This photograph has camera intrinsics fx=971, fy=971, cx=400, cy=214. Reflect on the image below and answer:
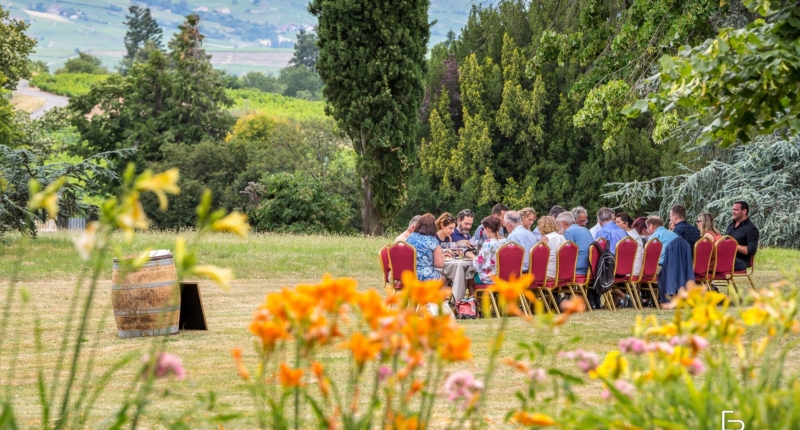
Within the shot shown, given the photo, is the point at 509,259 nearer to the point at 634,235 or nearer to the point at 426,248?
the point at 426,248

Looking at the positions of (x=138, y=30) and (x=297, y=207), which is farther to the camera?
(x=138, y=30)

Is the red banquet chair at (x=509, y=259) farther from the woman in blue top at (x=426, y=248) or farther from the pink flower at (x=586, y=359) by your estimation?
the pink flower at (x=586, y=359)

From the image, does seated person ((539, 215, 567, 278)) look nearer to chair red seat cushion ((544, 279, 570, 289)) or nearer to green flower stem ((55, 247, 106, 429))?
chair red seat cushion ((544, 279, 570, 289))

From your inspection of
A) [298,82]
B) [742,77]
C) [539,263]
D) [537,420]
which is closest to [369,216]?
[539,263]

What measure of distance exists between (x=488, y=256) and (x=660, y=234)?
108 inches

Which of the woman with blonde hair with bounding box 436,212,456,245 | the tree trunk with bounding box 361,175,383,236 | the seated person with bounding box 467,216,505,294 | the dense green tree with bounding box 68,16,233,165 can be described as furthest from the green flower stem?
the dense green tree with bounding box 68,16,233,165

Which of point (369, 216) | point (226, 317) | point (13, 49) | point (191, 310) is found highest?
point (13, 49)

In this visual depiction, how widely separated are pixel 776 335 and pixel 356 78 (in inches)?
1013

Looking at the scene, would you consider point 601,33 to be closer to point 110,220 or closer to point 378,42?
point 110,220

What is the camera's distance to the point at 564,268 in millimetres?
11977

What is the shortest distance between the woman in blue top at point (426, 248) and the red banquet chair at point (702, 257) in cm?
385

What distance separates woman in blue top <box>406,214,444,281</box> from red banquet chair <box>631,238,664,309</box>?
308cm

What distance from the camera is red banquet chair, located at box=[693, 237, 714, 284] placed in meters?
12.8

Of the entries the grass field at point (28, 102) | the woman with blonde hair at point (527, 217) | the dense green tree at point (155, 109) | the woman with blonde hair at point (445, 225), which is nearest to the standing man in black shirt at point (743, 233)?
the woman with blonde hair at point (527, 217)
